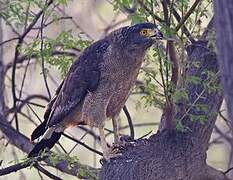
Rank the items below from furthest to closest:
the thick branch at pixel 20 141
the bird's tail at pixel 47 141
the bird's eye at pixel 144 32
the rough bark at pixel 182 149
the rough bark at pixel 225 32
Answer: the thick branch at pixel 20 141, the bird's tail at pixel 47 141, the bird's eye at pixel 144 32, the rough bark at pixel 182 149, the rough bark at pixel 225 32

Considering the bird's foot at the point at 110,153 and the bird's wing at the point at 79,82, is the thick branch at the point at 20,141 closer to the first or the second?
the bird's wing at the point at 79,82

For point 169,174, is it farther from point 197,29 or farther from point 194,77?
point 197,29

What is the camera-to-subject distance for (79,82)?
4.64m

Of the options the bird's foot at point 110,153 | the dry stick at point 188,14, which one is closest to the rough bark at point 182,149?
the bird's foot at point 110,153

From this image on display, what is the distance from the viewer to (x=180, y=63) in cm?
429

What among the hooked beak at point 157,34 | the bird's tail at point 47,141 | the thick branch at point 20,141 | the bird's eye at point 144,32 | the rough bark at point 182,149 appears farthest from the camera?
the thick branch at point 20,141

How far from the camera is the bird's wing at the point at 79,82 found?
4582mm

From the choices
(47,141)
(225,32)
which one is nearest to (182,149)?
(47,141)

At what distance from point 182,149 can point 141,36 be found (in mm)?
661

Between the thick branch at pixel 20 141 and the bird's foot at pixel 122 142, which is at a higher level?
the thick branch at pixel 20 141

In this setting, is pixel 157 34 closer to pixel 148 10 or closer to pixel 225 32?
pixel 148 10

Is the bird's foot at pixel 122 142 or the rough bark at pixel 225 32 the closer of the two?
the rough bark at pixel 225 32

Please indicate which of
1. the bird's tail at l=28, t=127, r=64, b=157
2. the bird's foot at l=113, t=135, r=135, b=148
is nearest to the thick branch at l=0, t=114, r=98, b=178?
the bird's tail at l=28, t=127, r=64, b=157

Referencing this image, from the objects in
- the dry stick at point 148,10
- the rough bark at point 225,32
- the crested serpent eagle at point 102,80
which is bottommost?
the rough bark at point 225,32
